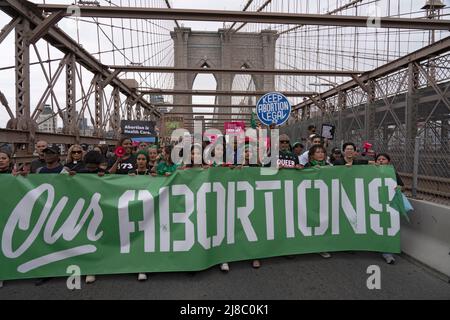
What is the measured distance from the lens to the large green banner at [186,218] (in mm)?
3568

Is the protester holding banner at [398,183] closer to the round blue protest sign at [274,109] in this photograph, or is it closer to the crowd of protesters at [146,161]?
the crowd of protesters at [146,161]

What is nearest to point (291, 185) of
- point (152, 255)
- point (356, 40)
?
point (152, 255)

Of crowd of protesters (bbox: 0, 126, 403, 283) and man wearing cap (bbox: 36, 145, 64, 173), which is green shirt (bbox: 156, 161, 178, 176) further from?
man wearing cap (bbox: 36, 145, 64, 173)

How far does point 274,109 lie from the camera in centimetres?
665

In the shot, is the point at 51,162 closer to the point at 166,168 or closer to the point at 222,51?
the point at 166,168

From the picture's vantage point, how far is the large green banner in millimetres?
3568

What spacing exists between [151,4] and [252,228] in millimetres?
38369

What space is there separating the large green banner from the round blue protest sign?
255cm

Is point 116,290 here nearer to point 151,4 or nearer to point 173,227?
point 173,227

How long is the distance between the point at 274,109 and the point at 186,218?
12.0 ft

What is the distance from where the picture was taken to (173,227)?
3723 millimetres

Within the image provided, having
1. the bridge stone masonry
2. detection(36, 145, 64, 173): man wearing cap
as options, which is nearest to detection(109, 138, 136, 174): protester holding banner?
detection(36, 145, 64, 173): man wearing cap

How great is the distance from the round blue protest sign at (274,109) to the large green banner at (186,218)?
2.55 metres

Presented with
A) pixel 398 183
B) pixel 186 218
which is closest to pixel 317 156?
pixel 398 183
